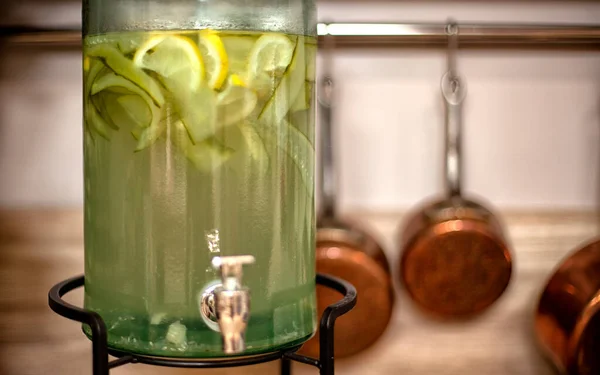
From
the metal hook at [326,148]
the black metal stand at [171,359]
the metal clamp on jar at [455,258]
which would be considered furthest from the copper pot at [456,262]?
the black metal stand at [171,359]

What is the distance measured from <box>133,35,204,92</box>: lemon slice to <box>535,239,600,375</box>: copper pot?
60 centimetres

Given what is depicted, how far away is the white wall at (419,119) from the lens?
959mm

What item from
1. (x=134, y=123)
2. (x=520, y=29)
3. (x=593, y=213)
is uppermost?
(x=520, y=29)

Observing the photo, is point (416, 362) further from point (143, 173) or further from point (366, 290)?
point (143, 173)

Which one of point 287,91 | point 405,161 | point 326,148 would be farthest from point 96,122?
point 405,161

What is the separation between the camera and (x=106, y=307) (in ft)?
1.83

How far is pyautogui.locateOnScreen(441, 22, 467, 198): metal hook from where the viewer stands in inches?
36.6

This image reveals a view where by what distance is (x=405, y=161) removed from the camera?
38.9 inches

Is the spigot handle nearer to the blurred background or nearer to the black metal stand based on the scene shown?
the black metal stand

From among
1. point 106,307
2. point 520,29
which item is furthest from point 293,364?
point 520,29

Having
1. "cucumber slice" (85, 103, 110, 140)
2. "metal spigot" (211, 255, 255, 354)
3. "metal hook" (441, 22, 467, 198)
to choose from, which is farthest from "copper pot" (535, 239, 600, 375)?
"cucumber slice" (85, 103, 110, 140)

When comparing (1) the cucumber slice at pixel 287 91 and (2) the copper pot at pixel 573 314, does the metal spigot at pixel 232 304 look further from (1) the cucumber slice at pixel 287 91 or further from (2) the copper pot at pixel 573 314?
(2) the copper pot at pixel 573 314

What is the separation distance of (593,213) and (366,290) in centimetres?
38

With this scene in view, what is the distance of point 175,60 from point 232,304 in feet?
0.65
